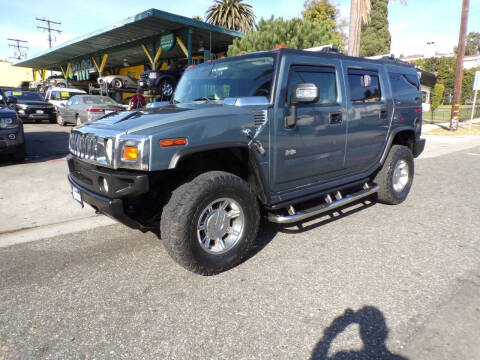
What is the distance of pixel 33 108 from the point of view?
50.5ft

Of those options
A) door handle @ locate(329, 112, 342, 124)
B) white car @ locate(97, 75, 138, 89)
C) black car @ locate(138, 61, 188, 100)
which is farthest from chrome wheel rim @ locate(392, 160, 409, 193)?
white car @ locate(97, 75, 138, 89)

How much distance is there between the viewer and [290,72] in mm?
3121

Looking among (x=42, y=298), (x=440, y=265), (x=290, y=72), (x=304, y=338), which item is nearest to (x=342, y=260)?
(x=440, y=265)

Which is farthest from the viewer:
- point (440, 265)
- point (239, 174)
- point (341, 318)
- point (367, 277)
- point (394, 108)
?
point (394, 108)

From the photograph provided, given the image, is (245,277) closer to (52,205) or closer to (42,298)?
(42,298)

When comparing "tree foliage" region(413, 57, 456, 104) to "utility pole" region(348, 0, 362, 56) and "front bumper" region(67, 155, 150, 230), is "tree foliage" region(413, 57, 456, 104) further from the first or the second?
"front bumper" region(67, 155, 150, 230)

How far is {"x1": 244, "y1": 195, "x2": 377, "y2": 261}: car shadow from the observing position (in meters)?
3.47

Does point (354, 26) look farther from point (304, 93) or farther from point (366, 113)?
point (304, 93)

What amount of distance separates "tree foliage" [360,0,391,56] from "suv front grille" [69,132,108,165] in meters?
41.9

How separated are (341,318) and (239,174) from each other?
5.03ft

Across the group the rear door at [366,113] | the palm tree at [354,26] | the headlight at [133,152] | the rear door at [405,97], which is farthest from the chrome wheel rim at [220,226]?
the palm tree at [354,26]

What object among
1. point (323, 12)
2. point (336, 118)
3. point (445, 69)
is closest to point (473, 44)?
point (445, 69)

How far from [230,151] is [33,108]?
52.7 feet

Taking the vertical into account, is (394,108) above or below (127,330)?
above
